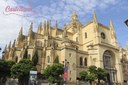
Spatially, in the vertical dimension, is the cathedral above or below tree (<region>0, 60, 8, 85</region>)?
above

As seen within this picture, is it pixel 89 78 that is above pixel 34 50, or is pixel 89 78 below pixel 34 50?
below

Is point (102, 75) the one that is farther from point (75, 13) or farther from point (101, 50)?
point (75, 13)

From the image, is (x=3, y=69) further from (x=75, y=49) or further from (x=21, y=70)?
(x=75, y=49)

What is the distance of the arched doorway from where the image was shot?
50812 millimetres

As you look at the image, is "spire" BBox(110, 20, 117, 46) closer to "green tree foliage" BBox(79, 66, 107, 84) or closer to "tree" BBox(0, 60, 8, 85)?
"green tree foliage" BBox(79, 66, 107, 84)

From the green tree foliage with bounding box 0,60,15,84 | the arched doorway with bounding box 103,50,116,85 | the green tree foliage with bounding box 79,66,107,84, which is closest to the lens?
the green tree foliage with bounding box 0,60,15,84

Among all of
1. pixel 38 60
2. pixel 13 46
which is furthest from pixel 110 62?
pixel 13 46

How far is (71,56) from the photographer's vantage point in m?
45.0

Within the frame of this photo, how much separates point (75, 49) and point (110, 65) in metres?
13.7

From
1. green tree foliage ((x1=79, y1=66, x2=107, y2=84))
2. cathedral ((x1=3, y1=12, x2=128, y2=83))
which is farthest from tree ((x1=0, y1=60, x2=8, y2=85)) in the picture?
green tree foliage ((x1=79, y1=66, x2=107, y2=84))

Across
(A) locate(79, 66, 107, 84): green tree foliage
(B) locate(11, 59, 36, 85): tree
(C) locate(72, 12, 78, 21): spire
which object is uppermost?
(C) locate(72, 12, 78, 21): spire

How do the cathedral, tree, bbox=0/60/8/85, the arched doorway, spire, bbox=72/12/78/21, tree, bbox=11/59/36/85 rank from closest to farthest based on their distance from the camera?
tree, bbox=11/59/36/85, tree, bbox=0/60/8/85, the cathedral, the arched doorway, spire, bbox=72/12/78/21

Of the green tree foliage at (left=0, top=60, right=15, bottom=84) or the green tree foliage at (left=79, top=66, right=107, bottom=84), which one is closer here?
the green tree foliage at (left=0, top=60, right=15, bottom=84)

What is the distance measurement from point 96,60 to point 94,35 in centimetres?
790
